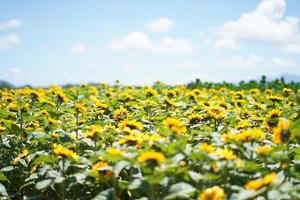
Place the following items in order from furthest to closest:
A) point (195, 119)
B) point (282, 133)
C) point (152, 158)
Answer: point (195, 119) → point (282, 133) → point (152, 158)

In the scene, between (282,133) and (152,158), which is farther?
(282,133)

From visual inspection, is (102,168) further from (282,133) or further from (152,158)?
(282,133)

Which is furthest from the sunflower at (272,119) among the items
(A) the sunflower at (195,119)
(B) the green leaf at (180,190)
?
(B) the green leaf at (180,190)

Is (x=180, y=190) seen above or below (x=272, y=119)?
below

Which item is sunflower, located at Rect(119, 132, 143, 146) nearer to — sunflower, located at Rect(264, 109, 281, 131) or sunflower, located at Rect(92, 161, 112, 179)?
sunflower, located at Rect(92, 161, 112, 179)

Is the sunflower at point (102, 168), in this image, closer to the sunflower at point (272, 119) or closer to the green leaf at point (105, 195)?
the green leaf at point (105, 195)

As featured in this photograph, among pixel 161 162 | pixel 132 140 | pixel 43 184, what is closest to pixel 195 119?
pixel 132 140

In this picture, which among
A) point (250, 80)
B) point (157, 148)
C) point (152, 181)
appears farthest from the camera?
point (250, 80)

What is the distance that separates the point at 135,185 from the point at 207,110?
1.75 meters

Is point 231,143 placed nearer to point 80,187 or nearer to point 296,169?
point 296,169

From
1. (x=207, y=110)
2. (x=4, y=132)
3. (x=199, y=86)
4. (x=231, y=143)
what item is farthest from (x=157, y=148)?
(x=199, y=86)

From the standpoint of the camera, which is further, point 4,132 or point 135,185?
point 4,132

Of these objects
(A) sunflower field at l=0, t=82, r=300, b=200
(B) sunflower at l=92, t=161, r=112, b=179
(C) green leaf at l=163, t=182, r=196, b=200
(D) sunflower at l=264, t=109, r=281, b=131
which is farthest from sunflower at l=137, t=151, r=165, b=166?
(D) sunflower at l=264, t=109, r=281, b=131

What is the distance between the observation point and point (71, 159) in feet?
9.45
